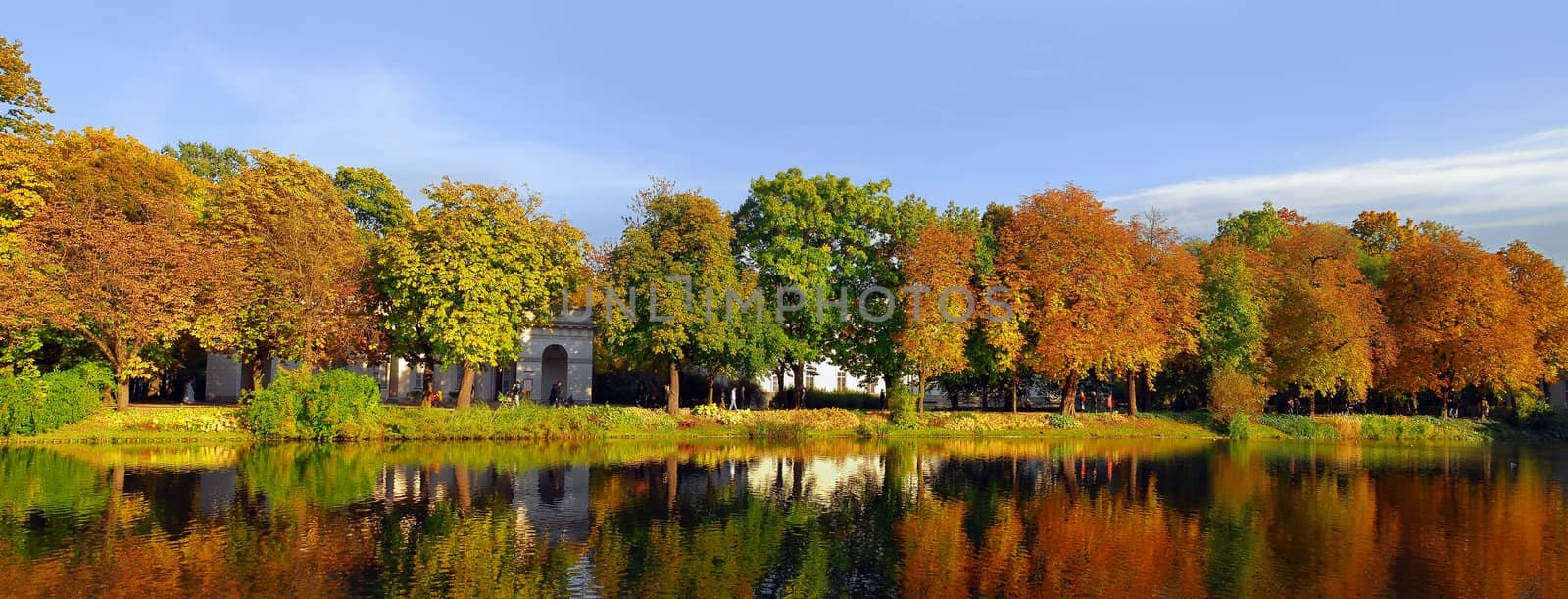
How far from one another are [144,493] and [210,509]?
3.36 meters

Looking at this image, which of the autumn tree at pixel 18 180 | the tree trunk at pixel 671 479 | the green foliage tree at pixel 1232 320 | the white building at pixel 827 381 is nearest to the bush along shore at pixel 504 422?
the green foliage tree at pixel 1232 320

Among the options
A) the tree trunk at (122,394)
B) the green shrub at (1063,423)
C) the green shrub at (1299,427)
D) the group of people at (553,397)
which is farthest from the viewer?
the green shrub at (1299,427)

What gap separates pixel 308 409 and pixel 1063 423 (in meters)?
33.2

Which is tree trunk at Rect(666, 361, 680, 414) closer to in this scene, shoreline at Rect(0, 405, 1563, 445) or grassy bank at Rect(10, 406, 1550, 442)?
grassy bank at Rect(10, 406, 1550, 442)

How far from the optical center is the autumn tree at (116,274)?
109 ft

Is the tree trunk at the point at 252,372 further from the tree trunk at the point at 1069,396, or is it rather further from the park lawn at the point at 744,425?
the tree trunk at the point at 1069,396

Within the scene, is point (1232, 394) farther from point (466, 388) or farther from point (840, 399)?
point (466, 388)

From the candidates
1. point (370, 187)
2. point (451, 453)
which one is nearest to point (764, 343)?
point (451, 453)

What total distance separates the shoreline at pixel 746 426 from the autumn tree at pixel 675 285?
119 inches

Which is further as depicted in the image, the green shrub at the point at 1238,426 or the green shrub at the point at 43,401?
the green shrub at the point at 1238,426

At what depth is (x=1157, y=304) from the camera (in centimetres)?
4594

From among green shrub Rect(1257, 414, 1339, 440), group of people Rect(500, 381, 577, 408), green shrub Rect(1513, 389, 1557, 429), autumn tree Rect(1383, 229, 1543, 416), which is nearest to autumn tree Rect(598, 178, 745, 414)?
group of people Rect(500, 381, 577, 408)

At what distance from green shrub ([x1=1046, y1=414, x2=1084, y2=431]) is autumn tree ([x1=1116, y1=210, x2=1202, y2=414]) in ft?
11.8

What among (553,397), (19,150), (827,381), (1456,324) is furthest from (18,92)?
(1456,324)
